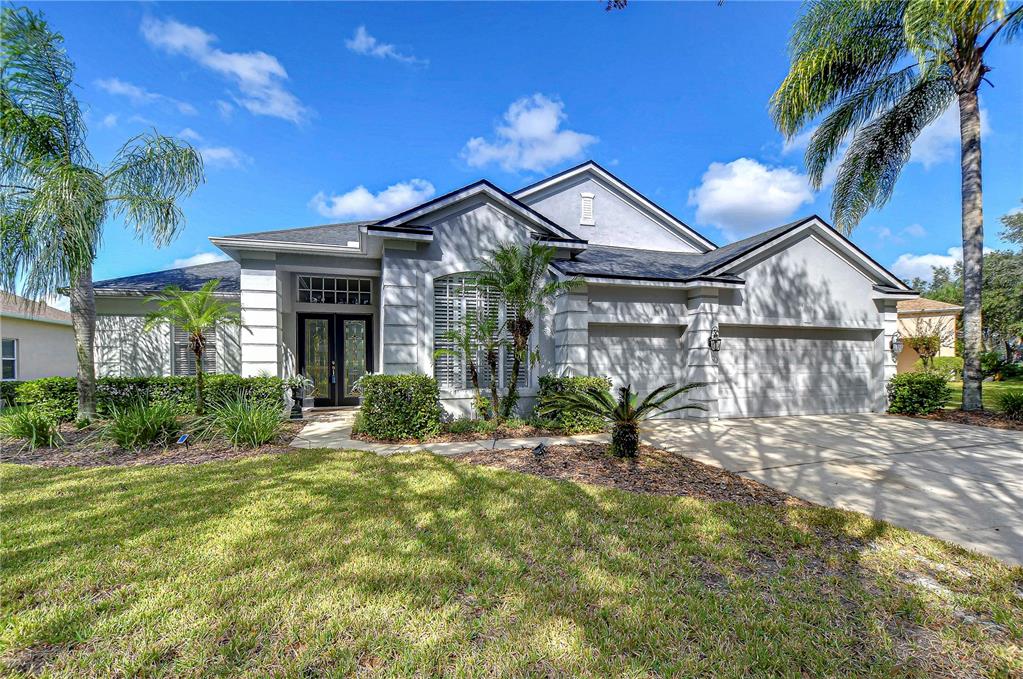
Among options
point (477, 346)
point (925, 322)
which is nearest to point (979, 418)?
point (477, 346)

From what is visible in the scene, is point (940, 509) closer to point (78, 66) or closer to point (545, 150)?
point (78, 66)

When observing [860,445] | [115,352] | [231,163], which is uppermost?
[231,163]

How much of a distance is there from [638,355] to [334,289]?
9.00 m

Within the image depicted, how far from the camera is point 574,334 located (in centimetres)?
947

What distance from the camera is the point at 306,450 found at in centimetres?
682

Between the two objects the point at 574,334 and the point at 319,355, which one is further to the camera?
the point at 319,355

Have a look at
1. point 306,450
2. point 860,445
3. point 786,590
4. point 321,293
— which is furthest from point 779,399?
point 321,293

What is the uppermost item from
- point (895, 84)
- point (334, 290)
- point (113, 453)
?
point (895, 84)

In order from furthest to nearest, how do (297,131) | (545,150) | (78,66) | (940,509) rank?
1. (545,150)
2. (297,131)
3. (78,66)
4. (940,509)

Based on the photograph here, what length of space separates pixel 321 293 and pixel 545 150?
1149 cm

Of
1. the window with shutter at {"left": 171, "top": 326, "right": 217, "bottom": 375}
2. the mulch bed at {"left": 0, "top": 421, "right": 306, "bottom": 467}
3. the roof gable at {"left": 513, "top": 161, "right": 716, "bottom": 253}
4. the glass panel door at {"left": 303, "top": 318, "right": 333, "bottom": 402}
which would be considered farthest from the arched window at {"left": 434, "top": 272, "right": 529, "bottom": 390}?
the window with shutter at {"left": 171, "top": 326, "right": 217, "bottom": 375}

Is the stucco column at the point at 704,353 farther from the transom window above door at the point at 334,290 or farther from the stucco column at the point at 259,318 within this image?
the stucco column at the point at 259,318

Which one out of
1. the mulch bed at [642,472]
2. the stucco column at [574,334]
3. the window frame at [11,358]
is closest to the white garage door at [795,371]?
the stucco column at [574,334]

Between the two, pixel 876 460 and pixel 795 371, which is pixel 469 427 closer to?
pixel 876 460
